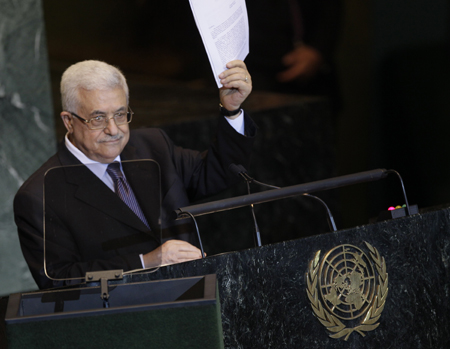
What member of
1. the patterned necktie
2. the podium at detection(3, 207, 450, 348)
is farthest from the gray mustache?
the podium at detection(3, 207, 450, 348)

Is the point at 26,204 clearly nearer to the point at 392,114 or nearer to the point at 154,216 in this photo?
the point at 154,216

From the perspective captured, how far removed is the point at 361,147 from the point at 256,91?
0.92 meters

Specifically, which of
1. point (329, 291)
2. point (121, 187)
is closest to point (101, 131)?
point (121, 187)

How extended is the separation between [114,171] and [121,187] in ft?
0.17

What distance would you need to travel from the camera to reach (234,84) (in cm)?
192

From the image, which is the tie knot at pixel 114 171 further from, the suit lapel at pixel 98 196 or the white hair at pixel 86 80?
the white hair at pixel 86 80

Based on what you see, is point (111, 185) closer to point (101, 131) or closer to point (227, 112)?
point (101, 131)

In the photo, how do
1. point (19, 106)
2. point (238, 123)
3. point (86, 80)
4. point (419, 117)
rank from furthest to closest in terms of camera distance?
point (419, 117)
point (19, 106)
point (238, 123)
point (86, 80)

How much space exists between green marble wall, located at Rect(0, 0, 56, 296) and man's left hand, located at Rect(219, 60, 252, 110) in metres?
1.64

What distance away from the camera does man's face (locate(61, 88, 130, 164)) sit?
6.83ft

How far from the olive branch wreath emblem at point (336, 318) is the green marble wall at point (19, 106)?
234 cm

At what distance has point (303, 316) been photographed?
151 centimetres

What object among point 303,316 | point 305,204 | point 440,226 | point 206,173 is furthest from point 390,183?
point 303,316

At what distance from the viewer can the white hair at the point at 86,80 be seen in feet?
6.84
